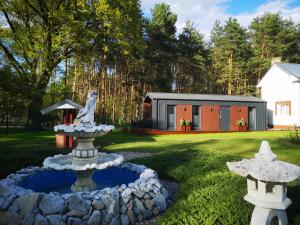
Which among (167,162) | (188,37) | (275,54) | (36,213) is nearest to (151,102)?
(167,162)

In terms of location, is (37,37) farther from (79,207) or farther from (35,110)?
(79,207)

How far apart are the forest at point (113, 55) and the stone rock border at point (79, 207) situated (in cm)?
1509

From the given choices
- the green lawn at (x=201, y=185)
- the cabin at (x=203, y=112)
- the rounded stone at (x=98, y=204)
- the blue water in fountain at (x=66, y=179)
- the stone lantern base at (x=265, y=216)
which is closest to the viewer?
the stone lantern base at (x=265, y=216)

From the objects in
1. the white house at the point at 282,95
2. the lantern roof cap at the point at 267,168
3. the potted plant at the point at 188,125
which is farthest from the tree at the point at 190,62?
the lantern roof cap at the point at 267,168

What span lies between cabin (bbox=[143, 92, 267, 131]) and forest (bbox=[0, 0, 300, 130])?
18.1 feet

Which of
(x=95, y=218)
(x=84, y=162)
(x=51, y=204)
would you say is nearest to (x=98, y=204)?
(x=95, y=218)

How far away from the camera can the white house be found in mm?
27688

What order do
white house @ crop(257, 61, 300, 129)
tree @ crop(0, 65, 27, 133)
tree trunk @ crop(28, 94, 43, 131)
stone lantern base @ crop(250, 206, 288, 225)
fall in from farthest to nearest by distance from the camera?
white house @ crop(257, 61, 300, 129), tree trunk @ crop(28, 94, 43, 131), tree @ crop(0, 65, 27, 133), stone lantern base @ crop(250, 206, 288, 225)

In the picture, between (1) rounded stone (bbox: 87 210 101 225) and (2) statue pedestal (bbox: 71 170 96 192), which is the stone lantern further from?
(2) statue pedestal (bbox: 71 170 96 192)

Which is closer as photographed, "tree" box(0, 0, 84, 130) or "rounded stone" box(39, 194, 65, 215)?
"rounded stone" box(39, 194, 65, 215)

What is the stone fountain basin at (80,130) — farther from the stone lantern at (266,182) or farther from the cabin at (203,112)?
the cabin at (203,112)

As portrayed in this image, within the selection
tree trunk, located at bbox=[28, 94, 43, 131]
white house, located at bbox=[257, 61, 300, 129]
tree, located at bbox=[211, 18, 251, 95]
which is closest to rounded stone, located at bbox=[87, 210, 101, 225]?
tree trunk, located at bbox=[28, 94, 43, 131]

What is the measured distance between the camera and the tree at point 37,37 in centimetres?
2184

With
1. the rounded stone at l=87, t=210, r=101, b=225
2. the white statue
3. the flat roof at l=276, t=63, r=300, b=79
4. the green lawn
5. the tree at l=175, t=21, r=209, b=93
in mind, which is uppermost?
the tree at l=175, t=21, r=209, b=93
